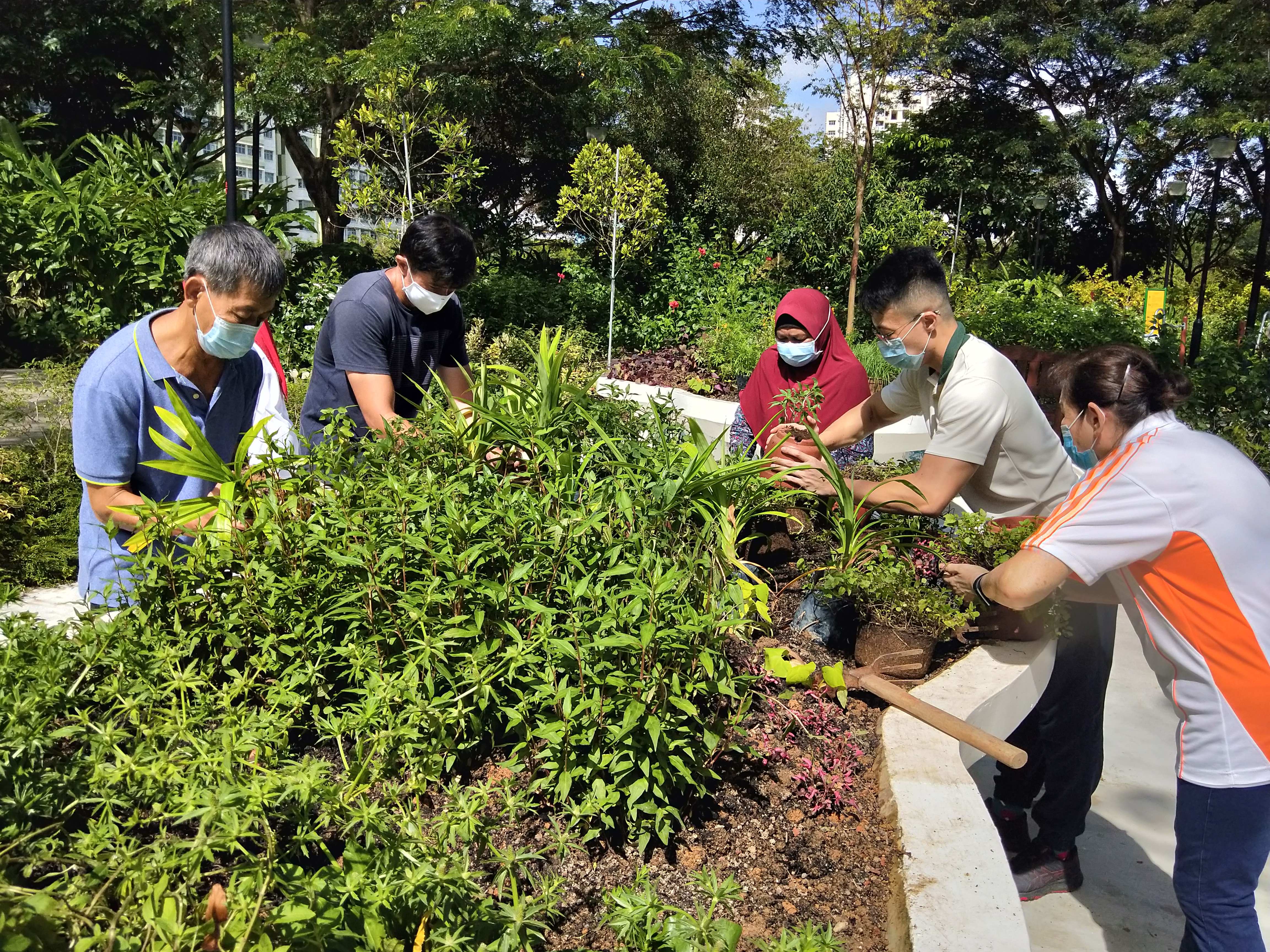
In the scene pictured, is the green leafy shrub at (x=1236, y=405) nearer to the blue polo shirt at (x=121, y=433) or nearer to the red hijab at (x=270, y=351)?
the red hijab at (x=270, y=351)

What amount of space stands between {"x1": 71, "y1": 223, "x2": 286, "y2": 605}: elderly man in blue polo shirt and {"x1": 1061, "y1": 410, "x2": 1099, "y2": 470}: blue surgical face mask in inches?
89.4

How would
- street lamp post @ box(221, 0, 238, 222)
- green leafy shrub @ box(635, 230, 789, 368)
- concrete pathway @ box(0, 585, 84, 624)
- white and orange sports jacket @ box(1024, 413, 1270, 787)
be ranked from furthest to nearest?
1. green leafy shrub @ box(635, 230, 789, 368)
2. street lamp post @ box(221, 0, 238, 222)
3. concrete pathway @ box(0, 585, 84, 624)
4. white and orange sports jacket @ box(1024, 413, 1270, 787)

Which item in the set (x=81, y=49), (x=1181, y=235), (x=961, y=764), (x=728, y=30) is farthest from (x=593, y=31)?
(x=1181, y=235)

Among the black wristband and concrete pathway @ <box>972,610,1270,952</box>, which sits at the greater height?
the black wristband

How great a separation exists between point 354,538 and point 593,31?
10.0 metres

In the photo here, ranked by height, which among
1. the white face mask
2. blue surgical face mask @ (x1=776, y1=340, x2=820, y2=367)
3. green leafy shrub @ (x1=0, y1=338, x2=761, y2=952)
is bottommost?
green leafy shrub @ (x1=0, y1=338, x2=761, y2=952)

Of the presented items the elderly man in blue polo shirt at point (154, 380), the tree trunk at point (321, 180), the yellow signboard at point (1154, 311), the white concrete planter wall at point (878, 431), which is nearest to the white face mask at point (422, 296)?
the elderly man in blue polo shirt at point (154, 380)

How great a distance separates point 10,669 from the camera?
1.67 meters

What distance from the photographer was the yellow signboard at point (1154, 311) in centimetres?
1298

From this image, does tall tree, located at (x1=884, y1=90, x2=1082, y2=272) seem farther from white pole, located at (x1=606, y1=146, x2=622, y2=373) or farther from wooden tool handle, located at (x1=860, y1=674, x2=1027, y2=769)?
wooden tool handle, located at (x1=860, y1=674, x2=1027, y2=769)

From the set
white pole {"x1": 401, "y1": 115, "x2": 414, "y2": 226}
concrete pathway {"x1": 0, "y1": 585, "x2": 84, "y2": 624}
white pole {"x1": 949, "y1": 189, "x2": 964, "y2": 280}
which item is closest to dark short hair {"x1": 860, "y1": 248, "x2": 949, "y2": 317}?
concrete pathway {"x1": 0, "y1": 585, "x2": 84, "y2": 624}

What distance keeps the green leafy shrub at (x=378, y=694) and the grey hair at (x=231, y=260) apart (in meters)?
0.50

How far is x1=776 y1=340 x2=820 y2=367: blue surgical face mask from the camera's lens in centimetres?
422

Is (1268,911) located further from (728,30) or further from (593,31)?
(728,30)
